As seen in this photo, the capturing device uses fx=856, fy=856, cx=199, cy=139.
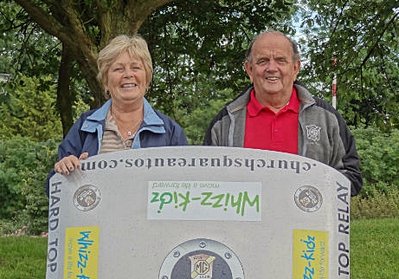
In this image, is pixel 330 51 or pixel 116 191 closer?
pixel 116 191

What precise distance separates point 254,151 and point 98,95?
325 centimetres

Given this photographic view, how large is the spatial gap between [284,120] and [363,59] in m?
5.28

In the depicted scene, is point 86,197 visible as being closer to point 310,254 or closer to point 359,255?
point 310,254

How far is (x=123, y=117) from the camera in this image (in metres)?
3.46

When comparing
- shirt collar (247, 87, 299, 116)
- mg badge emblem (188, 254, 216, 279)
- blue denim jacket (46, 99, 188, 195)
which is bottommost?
mg badge emblem (188, 254, 216, 279)

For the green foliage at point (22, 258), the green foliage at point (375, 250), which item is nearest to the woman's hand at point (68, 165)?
the green foliage at point (22, 258)

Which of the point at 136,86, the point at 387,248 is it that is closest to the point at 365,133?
the point at 387,248

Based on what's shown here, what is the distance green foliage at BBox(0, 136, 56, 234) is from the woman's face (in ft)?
30.3

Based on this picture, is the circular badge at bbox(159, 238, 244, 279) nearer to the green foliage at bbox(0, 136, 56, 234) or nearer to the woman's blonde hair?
the woman's blonde hair

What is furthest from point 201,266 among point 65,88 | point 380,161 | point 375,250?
point 380,161

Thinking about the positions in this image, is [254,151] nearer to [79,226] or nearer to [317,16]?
[79,226]

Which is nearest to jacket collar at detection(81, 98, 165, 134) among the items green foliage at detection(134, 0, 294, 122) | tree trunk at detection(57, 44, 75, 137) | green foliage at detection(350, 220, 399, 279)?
green foliage at detection(350, 220, 399, 279)

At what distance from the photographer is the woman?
3404 millimetres

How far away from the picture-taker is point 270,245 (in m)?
2.98
